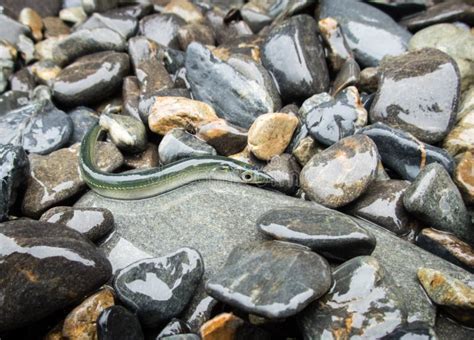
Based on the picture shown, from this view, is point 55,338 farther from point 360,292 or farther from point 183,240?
point 360,292

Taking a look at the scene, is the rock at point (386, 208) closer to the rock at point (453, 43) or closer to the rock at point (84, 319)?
the rock at point (453, 43)

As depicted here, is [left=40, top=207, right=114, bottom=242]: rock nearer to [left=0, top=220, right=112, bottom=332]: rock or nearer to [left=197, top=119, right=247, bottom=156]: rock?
[left=0, top=220, right=112, bottom=332]: rock

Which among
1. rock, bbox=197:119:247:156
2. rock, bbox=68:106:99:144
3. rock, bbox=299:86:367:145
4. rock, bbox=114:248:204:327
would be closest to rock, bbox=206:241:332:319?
rock, bbox=114:248:204:327

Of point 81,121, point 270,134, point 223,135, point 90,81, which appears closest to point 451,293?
point 270,134

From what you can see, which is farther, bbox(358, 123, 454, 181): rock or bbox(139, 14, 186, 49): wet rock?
bbox(139, 14, 186, 49): wet rock

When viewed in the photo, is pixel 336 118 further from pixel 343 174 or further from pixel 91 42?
pixel 91 42

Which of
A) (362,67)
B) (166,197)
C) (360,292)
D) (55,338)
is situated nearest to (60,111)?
(166,197)

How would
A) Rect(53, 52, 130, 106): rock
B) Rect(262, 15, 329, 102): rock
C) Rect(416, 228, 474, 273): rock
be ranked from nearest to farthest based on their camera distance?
Rect(416, 228, 474, 273): rock → Rect(262, 15, 329, 102): rock → Rect(53, 52, 130, 106): rock

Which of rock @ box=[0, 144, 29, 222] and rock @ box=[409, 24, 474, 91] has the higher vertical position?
rock @ box=[409, 24, 474, 91]
